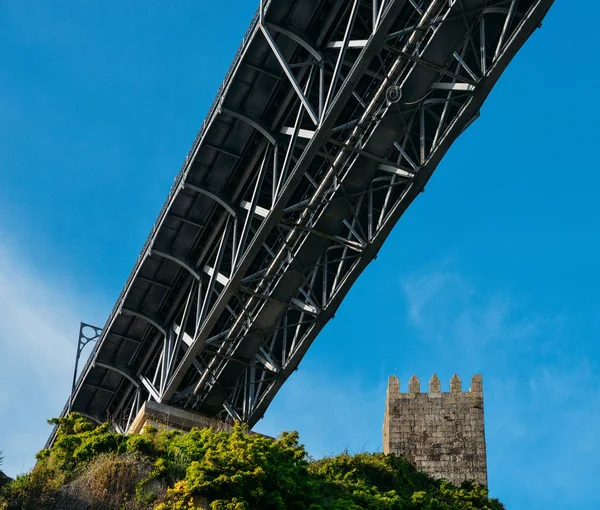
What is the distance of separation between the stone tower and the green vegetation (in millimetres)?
10637

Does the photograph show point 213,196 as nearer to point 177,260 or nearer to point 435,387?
point 177,260

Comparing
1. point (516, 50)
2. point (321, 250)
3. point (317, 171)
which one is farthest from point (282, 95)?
point (516, 50)

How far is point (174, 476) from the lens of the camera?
72.4 feet

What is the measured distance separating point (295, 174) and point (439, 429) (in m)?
15.6

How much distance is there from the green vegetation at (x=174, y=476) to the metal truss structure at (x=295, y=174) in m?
3.55

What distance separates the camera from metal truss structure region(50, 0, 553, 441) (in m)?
23.1

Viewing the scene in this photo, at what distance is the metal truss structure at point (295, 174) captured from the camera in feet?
75.7

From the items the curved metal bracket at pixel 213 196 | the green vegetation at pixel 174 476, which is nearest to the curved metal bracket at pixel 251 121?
the curved metal bracket at pixel 213 196

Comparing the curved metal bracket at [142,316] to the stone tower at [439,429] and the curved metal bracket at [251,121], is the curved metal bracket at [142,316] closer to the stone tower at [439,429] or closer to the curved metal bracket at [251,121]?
the curved metal bracket at [251,121]

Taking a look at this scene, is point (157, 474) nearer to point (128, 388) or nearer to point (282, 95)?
point (282, 95)

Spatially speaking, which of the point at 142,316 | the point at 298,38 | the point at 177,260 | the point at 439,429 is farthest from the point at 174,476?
the point at 439,429

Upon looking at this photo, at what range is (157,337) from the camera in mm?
30844

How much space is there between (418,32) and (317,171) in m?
4.18

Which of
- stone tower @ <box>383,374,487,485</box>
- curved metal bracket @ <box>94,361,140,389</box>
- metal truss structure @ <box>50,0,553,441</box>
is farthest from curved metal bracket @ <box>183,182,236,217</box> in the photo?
stone tower @ <box>383,374,487,485</box>
